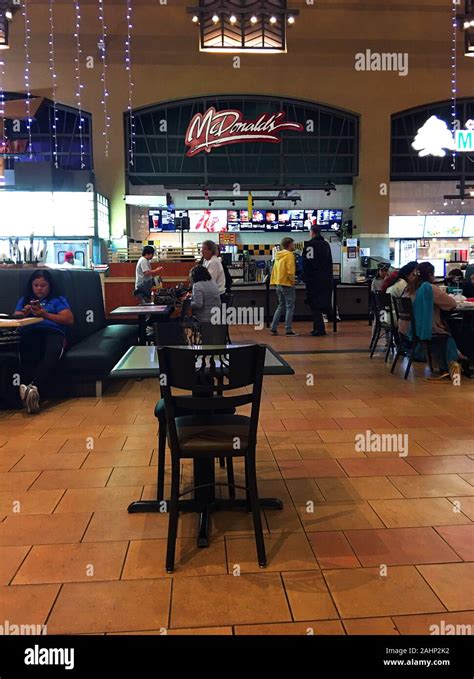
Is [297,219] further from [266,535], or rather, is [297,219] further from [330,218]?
[266,535]

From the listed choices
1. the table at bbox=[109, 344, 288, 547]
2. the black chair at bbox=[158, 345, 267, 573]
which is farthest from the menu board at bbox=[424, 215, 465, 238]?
the black chair at bbox=[158, 345, 267, 573]

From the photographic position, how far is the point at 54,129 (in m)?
13.9

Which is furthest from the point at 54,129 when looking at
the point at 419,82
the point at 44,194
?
the point at 419,82

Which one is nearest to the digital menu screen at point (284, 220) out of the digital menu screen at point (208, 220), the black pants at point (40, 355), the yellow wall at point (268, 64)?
the digital menu screen at point (208, 220)

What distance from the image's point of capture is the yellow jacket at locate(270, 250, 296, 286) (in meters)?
9.56

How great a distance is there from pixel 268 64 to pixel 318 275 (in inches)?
282

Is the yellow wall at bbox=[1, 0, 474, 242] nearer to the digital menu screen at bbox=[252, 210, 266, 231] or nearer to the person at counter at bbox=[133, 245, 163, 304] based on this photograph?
the digital menu screen at bbox=[252, 210, 266, 231]

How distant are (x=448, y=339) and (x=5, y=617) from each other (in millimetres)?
5173

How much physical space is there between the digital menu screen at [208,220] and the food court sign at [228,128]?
2.72 m

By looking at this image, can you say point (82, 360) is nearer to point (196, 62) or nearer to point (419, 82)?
point (196, 62)

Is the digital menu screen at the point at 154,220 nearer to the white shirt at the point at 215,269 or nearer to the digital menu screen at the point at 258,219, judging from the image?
the digital menu screen at the point at 258,219

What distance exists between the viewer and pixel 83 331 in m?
6.69

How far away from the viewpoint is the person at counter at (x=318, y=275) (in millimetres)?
9680

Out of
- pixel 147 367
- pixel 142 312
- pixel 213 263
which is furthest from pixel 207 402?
pixel 213 263
